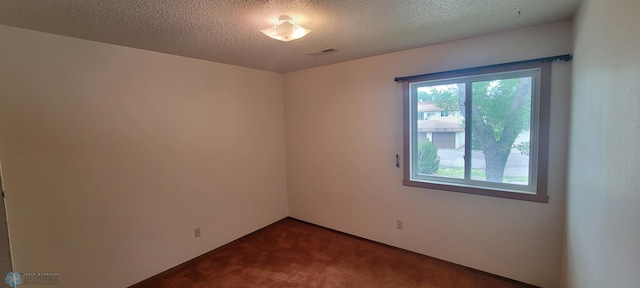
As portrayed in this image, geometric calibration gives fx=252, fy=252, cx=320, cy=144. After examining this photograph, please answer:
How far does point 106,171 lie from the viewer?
7.66 ft

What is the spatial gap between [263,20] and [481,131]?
2.28m

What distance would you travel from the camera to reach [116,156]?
2.39 meters

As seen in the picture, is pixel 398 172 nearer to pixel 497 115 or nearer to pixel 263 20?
pixel 497 115

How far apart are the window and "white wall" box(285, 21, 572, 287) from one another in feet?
0.28

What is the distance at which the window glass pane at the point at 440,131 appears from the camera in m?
2.65

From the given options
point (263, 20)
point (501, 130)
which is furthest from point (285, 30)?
point (501, 130)

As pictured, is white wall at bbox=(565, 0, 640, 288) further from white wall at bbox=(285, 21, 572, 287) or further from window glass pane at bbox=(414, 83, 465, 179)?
window glass pane at bbox=(414, 83, 465, 179)

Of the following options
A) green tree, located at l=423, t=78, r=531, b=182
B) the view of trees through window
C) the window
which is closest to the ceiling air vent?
the window

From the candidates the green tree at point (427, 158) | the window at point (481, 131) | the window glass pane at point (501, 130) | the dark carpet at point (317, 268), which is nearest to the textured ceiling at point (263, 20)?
the window at point (481, 131)

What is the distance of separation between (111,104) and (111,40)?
0.57 m

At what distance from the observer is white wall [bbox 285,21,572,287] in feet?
7.16

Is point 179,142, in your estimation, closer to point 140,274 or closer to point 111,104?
point 111,104

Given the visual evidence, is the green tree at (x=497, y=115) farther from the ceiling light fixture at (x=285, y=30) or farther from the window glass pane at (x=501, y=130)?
the ceiling light fixture at (x=285, y=30)

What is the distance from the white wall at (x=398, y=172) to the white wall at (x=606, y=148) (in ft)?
1.15
